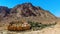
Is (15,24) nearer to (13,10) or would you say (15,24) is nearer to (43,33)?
(43,33)

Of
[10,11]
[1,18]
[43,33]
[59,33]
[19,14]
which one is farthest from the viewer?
[10,11]

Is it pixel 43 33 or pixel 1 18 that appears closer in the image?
pixel 43 33

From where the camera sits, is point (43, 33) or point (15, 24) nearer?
point (43, 33)

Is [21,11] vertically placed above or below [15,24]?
above

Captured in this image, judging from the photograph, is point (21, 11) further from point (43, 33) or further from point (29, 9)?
point (43, 33)

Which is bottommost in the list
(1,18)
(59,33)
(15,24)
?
(59,33)

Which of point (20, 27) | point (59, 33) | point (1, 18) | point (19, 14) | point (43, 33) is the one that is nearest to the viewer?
point (59, 33)

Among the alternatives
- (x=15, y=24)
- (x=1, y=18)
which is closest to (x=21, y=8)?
(x=1, y=18)

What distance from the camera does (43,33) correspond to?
12742 mm

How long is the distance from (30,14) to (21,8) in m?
2.70

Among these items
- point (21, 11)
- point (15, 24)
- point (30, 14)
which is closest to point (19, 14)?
point (21, 11)

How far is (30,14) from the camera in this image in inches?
1404

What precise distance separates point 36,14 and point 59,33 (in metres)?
24.9

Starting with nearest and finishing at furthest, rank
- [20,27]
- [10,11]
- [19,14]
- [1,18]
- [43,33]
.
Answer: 1. [43,33]
2. [20,27]
3. [1,18]
4. [19,14]
5. [10,11]
